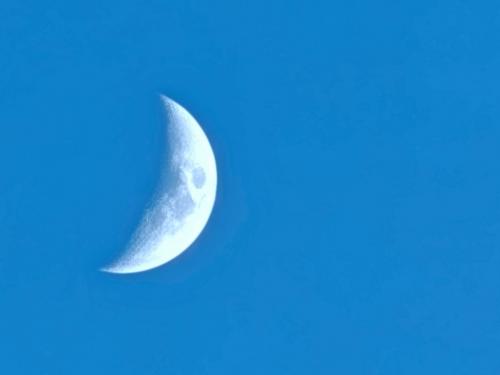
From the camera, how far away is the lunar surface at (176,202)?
129 centimetres

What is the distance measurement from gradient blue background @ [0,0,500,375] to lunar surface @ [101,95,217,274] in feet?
0.15

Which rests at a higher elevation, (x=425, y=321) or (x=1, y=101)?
(x=1, y=101)

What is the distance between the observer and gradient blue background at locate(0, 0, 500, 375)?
1.33 m

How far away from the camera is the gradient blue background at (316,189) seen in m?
1.33

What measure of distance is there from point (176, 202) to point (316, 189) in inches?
12.6

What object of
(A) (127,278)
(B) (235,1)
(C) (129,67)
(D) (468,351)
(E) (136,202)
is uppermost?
(B) (235,1)

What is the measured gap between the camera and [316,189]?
1347 mm

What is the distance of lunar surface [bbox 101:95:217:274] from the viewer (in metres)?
1.29

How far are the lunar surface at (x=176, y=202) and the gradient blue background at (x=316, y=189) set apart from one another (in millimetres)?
45

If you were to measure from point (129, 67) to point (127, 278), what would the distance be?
48 centimetres

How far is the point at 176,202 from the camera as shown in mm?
1286

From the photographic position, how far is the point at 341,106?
4.42ft

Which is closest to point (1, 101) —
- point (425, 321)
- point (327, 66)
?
point (327, 66)

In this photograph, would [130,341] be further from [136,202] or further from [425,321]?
[425,321]
